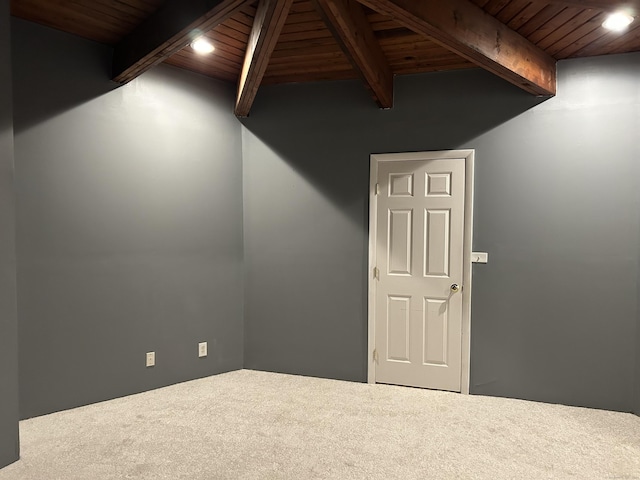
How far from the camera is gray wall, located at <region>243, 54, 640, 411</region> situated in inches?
130

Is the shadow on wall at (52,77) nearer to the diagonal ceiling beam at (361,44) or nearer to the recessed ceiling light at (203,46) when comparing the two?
the recessed ceiling light at (203,46)

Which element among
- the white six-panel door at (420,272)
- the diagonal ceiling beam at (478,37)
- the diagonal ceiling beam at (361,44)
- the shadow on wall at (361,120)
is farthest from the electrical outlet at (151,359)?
the diagonal ceiling beam at (478,37)

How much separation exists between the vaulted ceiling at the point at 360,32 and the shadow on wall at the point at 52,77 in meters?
0.08

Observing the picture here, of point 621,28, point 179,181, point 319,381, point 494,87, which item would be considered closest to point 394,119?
point 494,87

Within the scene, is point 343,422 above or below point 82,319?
below

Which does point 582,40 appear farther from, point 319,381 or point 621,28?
point 319,381

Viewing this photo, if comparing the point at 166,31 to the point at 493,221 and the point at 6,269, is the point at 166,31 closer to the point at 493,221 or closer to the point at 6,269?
the point at 6,269

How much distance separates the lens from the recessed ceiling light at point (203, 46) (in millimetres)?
3211

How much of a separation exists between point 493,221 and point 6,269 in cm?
326

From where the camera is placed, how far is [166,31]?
9.19 ft

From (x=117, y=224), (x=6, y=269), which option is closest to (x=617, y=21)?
(x=117, y=224)

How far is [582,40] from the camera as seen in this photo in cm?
304

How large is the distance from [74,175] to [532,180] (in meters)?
3.37

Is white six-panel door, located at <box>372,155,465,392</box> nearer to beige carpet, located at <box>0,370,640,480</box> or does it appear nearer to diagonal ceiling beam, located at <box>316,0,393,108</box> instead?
beige carpet, located at <box>0,370,640,480</box>
